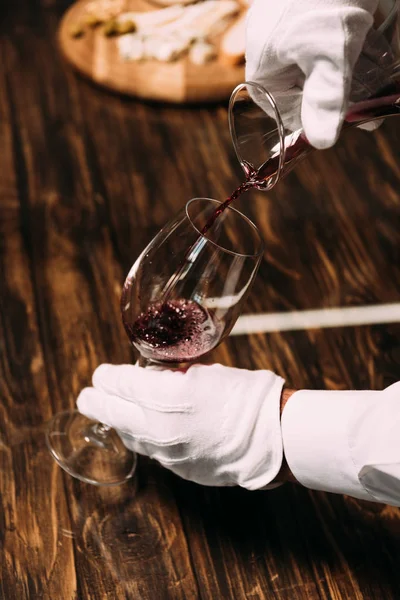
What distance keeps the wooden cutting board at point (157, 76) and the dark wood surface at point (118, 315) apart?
0.14 ft

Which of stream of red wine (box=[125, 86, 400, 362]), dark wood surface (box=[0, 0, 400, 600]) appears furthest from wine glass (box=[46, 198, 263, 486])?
dark wood surface (box=[0, 0, 400, 600])

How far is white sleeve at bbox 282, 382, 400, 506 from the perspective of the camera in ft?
2.78

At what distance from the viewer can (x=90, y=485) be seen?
1094mm

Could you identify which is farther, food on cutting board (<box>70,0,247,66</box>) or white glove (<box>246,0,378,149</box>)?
food on cutting board (<box>70,0,247,66</box>)

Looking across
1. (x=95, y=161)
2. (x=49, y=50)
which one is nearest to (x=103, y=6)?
(x=49, y=50)

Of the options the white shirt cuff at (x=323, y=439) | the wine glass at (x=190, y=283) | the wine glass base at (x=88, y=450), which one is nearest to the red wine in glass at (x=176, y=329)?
the wine glass at (x=190, y=283)

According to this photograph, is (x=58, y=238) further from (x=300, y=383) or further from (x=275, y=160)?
(x=275, y=160)

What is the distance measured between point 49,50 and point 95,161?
19.1 inches

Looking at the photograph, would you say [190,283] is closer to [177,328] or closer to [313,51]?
[177,328]

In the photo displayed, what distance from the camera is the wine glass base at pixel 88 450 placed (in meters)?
1.10

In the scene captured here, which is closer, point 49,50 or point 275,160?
point 275,160

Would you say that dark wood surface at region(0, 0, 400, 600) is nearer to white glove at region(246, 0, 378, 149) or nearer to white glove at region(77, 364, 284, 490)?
white glove at region(77, 364, 284, 490)

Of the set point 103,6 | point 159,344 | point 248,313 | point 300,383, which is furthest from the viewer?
point 103,6

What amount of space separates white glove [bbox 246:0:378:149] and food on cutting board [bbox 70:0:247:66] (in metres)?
0.95
